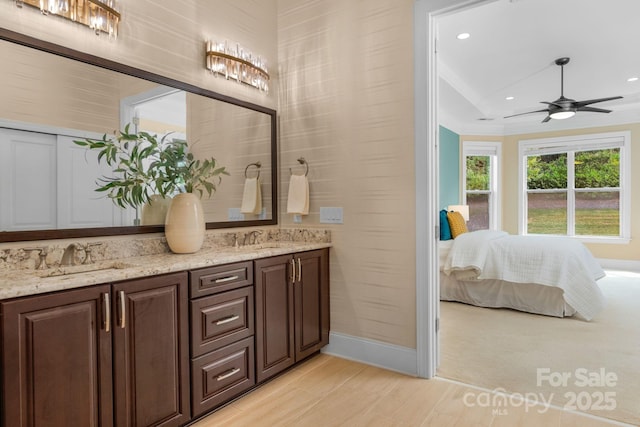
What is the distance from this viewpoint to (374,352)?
265 centimetres

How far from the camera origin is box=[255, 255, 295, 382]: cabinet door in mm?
2254

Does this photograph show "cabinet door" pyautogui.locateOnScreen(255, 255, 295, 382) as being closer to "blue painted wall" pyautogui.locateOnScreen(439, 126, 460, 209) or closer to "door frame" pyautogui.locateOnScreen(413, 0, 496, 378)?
"door frame" pyautogui.locateOnScreen(413, 0, 496, 378)

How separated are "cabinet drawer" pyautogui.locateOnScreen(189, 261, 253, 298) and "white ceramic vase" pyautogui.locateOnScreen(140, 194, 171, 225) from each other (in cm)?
53

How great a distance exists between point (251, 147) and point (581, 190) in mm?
6663

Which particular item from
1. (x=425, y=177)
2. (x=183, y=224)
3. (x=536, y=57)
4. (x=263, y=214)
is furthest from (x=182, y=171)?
(x=536, y=57)

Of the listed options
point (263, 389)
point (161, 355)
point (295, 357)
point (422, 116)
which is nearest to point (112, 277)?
point (161, 355)

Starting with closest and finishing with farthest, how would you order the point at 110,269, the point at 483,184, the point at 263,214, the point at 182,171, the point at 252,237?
the point at 110,269
the point at 182,171
the point at 252,237
the point at 263,214
the point at 483,184

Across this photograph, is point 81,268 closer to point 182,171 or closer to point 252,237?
point 182,171

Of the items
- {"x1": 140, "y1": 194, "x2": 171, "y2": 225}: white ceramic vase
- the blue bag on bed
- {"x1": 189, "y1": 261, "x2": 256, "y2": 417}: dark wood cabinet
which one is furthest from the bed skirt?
{"x1": 140, "y1": 194, "x2": 171, "y2": 225}: white ceramic vase

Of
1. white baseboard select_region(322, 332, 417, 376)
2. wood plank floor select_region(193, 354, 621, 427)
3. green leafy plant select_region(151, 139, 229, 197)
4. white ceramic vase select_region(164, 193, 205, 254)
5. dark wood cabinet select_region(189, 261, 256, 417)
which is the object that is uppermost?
green leafy plant select_region(151, 139, 229, 197)

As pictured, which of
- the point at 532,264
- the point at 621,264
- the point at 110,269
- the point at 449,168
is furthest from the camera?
the point at 449,168

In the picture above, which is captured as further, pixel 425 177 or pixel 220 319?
pixel 425 177

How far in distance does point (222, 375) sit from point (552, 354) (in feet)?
7.92

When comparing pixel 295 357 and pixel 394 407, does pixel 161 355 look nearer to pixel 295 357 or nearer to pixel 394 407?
pixel 295 357
